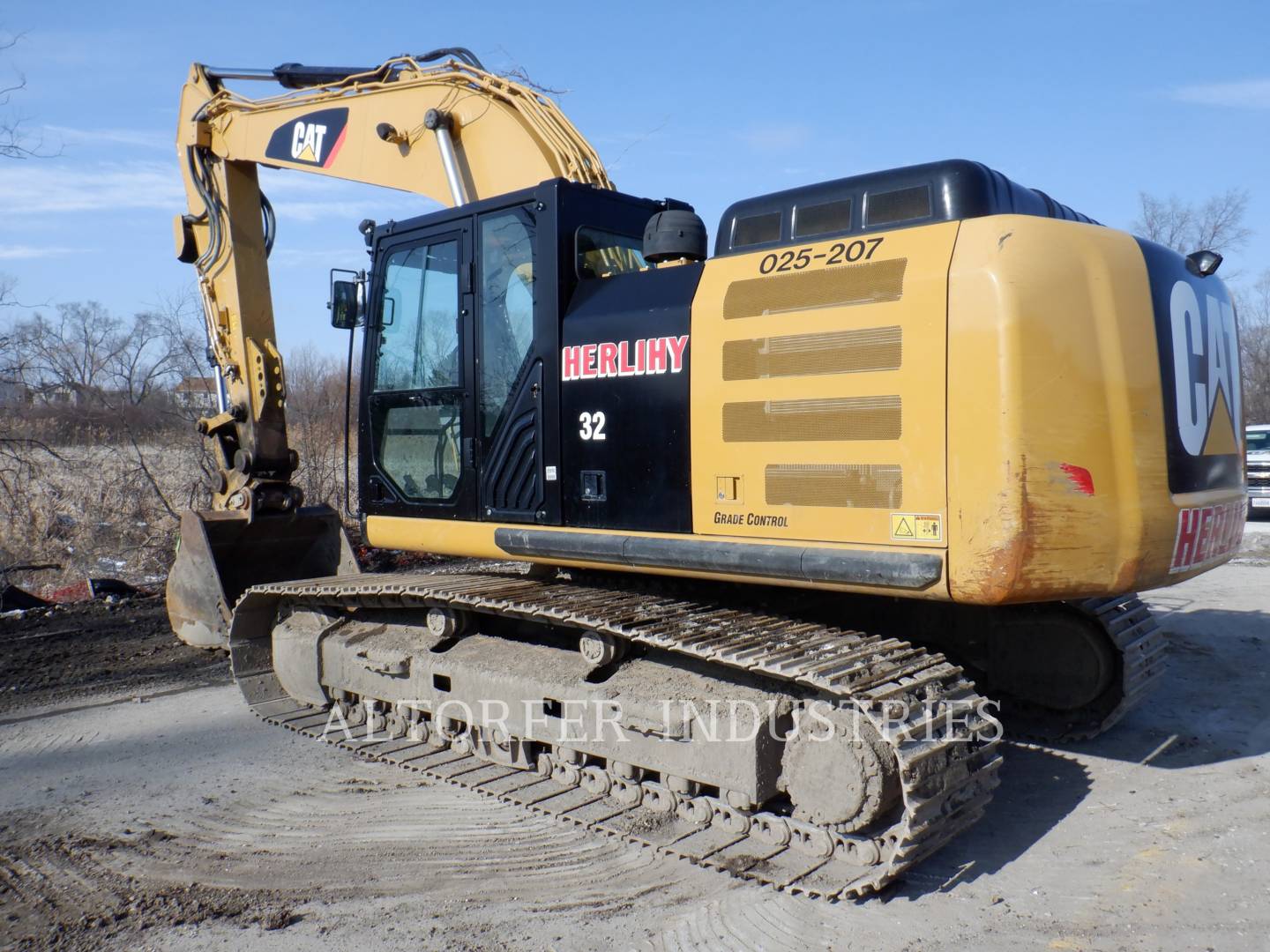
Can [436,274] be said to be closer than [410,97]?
Yes

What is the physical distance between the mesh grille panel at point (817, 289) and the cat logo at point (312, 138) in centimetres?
368

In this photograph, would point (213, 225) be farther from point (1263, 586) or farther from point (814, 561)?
point (1263, 586)

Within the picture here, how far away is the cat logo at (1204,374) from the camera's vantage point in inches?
156

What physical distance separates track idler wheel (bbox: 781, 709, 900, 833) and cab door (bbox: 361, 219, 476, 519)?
6.53ft

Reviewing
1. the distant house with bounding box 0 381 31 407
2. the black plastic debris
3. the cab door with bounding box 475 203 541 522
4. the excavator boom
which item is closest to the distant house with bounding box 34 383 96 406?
the distant house with bounding box 0 381 31 407

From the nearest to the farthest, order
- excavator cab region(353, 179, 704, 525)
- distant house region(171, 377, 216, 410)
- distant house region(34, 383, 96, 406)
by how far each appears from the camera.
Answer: excavator cab region(353, 179, 704, 525), distant house region(34, 383, 96, 406), distant house region(171, 377, 216, 410)

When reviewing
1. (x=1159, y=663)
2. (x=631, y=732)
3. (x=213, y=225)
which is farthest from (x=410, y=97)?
(x=1159, y=663)

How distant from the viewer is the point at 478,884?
12.8 feet

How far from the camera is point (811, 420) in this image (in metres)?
3.91

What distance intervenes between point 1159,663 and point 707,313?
10.8 ft

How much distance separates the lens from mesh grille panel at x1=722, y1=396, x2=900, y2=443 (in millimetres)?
3695

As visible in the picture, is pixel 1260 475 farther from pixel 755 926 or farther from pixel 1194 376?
pixel 755 926

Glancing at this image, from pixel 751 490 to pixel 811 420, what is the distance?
374 mm

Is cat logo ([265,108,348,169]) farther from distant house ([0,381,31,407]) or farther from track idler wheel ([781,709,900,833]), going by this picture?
distant house ([0,381,31,407])
